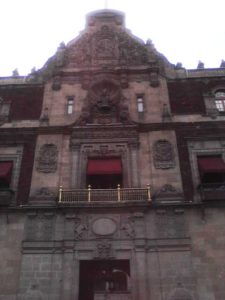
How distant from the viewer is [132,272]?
18719 mm

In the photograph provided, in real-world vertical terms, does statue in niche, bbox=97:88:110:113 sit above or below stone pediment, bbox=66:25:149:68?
below

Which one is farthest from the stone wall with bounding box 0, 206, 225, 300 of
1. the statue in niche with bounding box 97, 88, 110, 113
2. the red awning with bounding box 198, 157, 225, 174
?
the statue in niche with bounding box 97, 88, 110, 113

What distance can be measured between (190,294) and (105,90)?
14442 mm

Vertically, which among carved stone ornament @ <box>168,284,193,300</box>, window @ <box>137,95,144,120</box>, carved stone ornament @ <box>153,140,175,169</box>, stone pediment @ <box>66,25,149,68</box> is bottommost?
carved stone ornament @ <box>168,284,193,300</box>

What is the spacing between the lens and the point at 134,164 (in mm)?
22453

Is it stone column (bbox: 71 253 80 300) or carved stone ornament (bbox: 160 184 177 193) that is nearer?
stone column (bbox: 71 253 80 300)

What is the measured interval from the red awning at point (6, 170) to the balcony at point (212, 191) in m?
11.1

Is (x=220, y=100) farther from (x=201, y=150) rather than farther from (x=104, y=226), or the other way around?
(x=104, y=226)

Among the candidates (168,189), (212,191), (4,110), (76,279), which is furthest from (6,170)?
(212,191)

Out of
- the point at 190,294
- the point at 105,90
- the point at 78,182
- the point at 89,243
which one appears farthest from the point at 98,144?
the point at 190,294

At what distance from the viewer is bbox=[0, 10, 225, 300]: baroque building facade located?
18.9 metres

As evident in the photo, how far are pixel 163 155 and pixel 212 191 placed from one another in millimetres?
3666

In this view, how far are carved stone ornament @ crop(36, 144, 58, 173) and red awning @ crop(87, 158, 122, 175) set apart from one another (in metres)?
2.16

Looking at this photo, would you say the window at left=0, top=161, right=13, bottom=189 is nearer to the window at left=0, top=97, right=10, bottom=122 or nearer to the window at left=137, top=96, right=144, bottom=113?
the window at left=0, top=97, right=10, bottom=122
